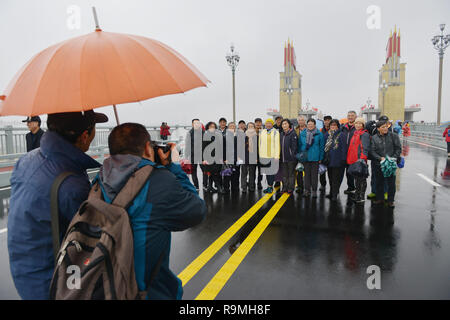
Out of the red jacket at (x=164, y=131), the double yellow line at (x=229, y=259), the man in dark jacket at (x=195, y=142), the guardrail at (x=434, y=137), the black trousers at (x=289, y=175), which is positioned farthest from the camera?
the guardrail at (x=434, y=137)

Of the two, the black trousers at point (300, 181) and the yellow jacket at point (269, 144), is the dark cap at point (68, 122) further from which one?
the black trousers at point (300, 181)

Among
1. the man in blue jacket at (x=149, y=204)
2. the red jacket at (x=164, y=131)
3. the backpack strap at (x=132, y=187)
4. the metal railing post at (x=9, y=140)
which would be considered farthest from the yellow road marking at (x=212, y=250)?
the red jacket at (x=164, y=131)

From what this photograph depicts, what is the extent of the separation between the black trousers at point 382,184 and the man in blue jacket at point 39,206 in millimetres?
6489

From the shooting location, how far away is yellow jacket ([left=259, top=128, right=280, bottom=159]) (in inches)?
310

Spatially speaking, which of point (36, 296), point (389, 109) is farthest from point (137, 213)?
point (389, 109)

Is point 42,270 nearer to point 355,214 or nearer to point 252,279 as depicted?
point 252,279

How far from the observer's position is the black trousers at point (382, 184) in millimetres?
6441

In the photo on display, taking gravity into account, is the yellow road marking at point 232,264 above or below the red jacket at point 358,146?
below

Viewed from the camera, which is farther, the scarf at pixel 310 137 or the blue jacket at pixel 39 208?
the scarf at pixel 310 137

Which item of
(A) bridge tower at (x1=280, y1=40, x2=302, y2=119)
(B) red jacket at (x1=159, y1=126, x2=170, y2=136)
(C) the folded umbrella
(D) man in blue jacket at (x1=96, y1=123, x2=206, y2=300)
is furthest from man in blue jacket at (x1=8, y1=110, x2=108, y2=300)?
(A) bridge tower at (x1=280, y1=40, x2=302, y2=119)

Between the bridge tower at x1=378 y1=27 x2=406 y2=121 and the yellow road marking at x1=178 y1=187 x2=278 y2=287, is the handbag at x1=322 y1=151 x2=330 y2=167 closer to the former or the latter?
the yellow road marking at x1=178 y1=187 x2=278 y2=287

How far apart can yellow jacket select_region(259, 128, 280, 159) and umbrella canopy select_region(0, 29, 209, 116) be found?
6.23 meters

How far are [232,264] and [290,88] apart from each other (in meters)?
118
